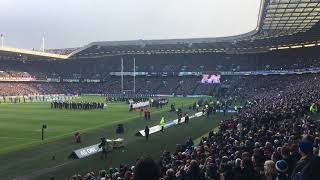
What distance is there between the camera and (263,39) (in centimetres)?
8038

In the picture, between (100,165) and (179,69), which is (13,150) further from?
(179,69)

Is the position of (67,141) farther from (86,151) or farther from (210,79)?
(210,79)

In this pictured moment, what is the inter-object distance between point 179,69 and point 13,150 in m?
84.2

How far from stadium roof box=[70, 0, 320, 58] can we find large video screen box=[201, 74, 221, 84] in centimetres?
672

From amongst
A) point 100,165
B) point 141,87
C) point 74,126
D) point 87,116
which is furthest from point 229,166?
point 141,87

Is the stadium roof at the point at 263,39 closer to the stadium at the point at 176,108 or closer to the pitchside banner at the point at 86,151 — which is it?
the stadium at the point at 176,108

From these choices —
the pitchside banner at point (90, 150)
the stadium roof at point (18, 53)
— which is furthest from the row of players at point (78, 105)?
the stadium roof at point (18, 53)

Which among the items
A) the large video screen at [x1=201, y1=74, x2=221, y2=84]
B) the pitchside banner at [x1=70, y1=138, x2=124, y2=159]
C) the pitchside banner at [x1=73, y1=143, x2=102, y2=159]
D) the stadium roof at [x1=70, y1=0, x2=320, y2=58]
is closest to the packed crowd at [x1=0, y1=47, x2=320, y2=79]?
the stadium roof at [x1=70, y1=0, x2=320, y2=58]

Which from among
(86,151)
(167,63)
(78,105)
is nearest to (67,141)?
(86,151)

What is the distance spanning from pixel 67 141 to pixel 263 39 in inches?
2293

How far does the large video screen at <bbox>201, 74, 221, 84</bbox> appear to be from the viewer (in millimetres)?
99375

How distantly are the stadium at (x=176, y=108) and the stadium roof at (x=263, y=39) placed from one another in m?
0.25

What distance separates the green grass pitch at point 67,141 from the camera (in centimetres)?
2133

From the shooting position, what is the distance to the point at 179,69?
108812mm
